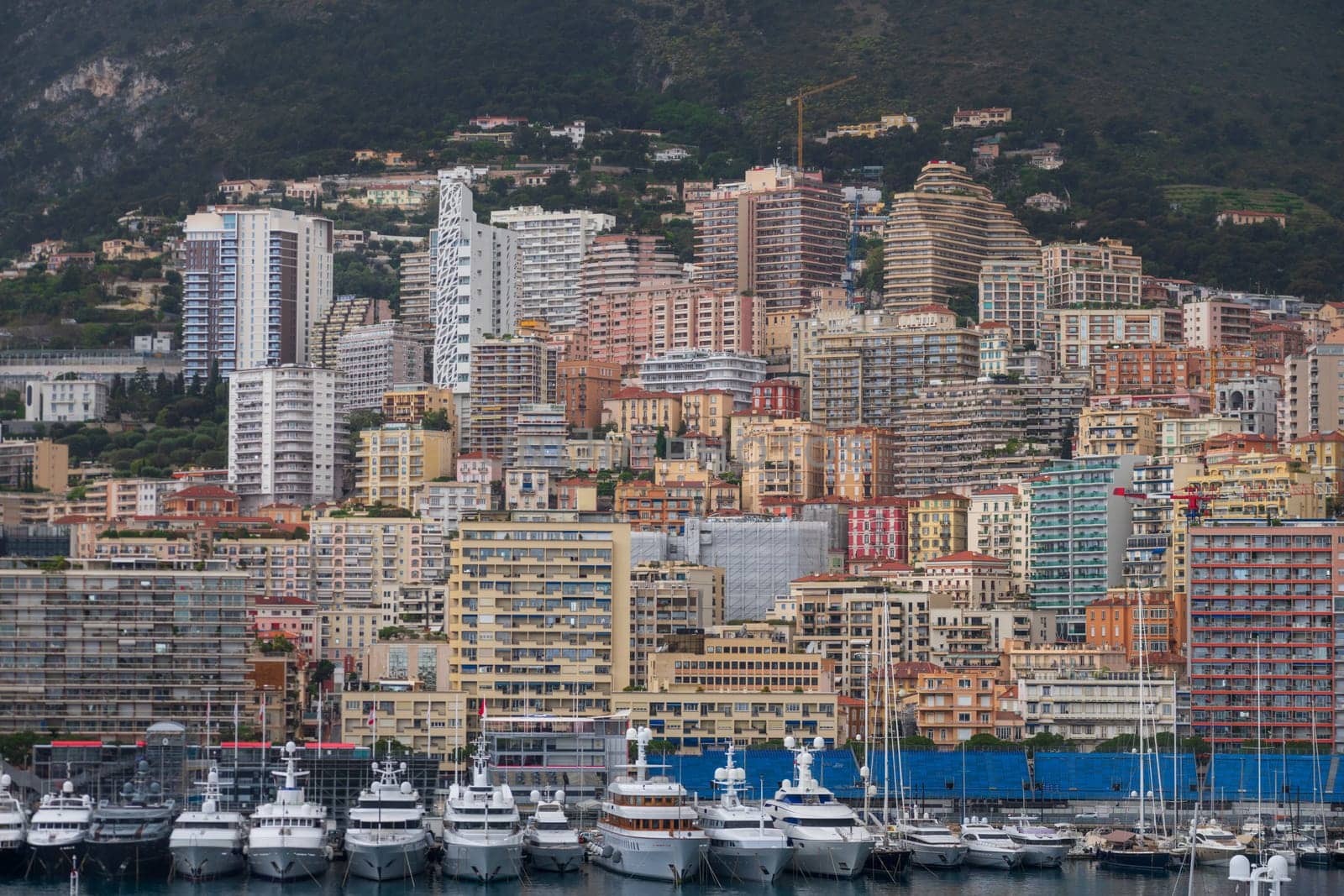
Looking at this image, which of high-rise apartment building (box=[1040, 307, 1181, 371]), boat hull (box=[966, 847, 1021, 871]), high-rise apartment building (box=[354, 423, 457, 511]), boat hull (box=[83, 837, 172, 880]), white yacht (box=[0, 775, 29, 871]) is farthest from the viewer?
high-rise apartment building (box=[1040, 307, 1181, 371])

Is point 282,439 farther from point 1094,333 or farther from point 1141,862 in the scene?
point 1141,862

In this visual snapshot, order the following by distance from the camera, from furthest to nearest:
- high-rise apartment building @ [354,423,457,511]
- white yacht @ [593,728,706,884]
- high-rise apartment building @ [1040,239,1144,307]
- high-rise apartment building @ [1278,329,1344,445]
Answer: high-rise apartment building @ [1040,239,1144,307], high-rise apartment building @ [354,423,457,511], high-rise apartment building @ [1278,329,1344,445], white yacht @ [593,728,706,884]

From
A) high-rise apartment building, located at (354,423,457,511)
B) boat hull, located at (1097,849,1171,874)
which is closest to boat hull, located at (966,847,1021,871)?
boat hull, located at (1097,849,1171,874)

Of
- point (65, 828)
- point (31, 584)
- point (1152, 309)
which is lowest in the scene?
point (65, 828)

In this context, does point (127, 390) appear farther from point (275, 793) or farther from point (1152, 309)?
point (275, 793)

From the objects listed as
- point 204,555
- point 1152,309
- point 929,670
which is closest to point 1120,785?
point 929,670

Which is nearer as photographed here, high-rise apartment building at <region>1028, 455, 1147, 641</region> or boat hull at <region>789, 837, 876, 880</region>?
boat hull at <region>789, 837, 876, 880</region>

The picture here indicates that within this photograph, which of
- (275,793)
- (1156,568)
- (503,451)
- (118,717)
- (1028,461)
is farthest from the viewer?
(503,451)

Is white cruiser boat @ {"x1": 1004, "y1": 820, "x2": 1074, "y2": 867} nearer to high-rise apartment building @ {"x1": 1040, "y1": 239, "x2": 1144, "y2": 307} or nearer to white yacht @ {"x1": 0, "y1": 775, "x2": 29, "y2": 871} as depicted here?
white yacht @ {"x1": 0, "y1": 775, "x2": 29, "y2": 871}
